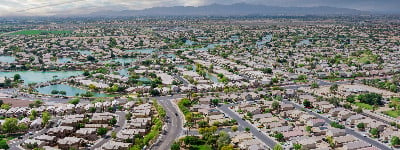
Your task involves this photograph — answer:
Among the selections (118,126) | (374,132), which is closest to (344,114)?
(374,132)

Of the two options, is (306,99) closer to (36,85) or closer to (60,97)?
(60,97)

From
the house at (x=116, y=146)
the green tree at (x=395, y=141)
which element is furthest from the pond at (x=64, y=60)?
the green tree at (x=395, y=141)

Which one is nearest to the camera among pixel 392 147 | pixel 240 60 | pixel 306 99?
pixel 392 147

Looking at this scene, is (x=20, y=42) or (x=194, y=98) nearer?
(x=194, y=98)

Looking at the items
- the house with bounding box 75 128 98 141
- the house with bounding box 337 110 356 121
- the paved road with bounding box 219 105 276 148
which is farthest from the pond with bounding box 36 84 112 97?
the house with bounding box 337 110 356 121

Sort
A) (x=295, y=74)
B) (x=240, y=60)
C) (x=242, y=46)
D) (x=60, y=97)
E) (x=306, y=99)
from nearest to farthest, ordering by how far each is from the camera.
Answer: (x=306, y=99)
(x=60, y=97)
(x=295, y=74)
(x=240, y=60)
(x=242, y=46)

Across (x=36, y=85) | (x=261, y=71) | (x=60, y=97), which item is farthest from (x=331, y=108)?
(x=36, y=85)

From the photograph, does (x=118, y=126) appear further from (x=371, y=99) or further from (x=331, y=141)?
(x=371, y=99)

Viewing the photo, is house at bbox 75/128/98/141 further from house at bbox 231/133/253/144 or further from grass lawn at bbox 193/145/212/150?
house at bbox 231/133/253/144

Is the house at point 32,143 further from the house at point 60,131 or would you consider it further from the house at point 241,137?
the house at point 241,137
